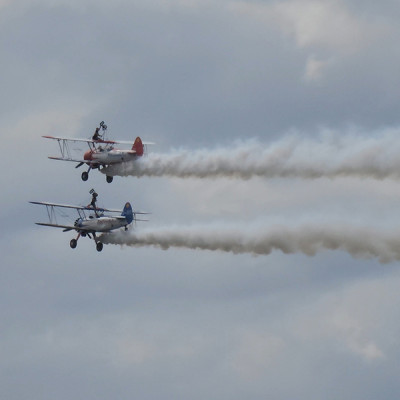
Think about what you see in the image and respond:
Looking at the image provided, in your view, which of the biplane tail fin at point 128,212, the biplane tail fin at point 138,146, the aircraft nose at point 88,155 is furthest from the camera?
the aircraft nose at point 88,155

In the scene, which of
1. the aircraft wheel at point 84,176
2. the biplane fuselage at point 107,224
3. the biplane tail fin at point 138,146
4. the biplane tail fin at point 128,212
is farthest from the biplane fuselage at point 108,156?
the biplane fuselage at point 107,224

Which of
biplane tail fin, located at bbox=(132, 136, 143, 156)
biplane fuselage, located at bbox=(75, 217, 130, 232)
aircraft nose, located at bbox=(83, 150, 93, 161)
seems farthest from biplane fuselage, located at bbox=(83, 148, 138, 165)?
biplane fuselage, located at bbox=(75, 217, 130, 232)

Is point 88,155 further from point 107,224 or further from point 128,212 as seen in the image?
point 107,224

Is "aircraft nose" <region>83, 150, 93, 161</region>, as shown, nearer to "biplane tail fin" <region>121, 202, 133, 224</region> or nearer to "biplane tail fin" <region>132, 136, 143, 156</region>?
"biplane tail fin" <region>132, 136, 143, 156</region>

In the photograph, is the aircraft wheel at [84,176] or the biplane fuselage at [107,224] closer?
the biplane fuselage at [107,224]

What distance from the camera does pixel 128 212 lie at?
93.4 metres

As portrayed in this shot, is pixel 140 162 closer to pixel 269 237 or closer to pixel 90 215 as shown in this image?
pixel 90 215

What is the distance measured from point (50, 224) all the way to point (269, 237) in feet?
75.7

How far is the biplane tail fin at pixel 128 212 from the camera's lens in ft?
305

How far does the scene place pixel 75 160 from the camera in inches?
3878

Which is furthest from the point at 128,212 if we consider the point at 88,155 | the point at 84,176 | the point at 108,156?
the point at 88,155

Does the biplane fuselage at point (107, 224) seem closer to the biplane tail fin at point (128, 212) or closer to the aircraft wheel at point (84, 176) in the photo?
the biplane tail fin at point (128, 212)

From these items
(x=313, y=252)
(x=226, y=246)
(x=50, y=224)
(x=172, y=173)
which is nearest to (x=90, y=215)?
(x=50, y=224)

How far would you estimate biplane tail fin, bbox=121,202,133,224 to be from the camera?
305ft
